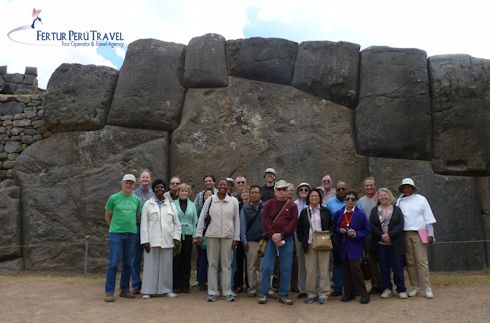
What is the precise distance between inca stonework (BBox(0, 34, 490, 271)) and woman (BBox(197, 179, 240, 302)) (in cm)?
277

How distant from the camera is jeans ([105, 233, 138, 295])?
6.40 m

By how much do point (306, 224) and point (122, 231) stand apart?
2.43 m

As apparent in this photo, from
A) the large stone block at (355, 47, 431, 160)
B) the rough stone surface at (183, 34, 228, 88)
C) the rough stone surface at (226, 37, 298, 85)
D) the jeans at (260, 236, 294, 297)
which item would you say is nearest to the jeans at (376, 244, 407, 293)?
the jeans at (260, 236, 294, 297)

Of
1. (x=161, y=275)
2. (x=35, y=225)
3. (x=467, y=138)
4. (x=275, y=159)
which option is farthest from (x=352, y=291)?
(x=35, y=225)

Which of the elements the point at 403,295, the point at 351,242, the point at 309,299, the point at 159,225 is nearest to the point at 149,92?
the point at 159,225

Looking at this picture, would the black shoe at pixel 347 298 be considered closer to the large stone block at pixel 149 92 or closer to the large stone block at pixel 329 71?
the large stone block at pixel 329 71

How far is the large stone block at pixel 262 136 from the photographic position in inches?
368

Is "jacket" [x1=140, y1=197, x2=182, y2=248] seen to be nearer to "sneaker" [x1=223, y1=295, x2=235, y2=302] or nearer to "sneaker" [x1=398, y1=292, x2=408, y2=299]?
"sneaker" [x1=223, y1=295, x2=235, y2=302]

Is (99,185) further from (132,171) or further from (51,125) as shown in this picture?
(51,125)

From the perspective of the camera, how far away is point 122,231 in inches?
256

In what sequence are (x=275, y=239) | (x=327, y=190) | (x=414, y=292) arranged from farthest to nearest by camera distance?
(x=327, y=190) → (x=414, y=292) → (x=275, y=239)

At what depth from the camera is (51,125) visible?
9633 mm

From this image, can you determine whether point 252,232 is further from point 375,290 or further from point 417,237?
point 417,237

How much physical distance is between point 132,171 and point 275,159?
2.73m
